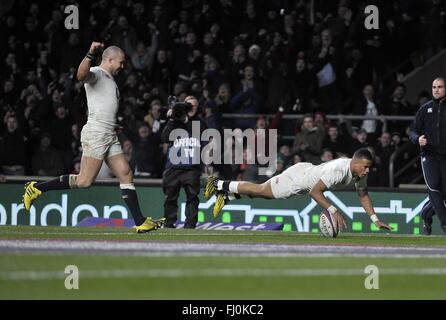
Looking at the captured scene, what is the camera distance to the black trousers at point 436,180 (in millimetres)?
18156

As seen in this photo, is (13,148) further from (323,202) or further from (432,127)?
(323,202)

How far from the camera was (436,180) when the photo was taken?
18.2m

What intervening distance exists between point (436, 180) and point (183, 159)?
13.4ft

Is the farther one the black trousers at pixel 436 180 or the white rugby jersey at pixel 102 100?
the black trousers at pixel 436 180

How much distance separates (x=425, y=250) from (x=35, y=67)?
14.9 m

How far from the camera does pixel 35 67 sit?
27.7m

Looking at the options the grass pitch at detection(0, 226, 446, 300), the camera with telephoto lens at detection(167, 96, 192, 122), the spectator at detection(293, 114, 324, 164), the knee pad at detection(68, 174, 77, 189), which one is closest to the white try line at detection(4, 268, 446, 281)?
→ the grass pitch at detection(0, 226, 446, 300)

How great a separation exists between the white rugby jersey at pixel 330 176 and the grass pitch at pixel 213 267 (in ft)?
2.48

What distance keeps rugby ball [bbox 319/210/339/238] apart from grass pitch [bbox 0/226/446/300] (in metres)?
0.30

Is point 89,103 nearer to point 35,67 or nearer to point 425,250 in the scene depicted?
point 425,250

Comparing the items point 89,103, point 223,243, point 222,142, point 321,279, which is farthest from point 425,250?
point 222,142

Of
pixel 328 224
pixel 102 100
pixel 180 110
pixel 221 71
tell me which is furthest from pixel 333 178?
pixel 221 71

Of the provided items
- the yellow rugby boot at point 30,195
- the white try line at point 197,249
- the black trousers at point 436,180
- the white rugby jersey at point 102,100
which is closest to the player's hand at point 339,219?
the white try line at point 197,249

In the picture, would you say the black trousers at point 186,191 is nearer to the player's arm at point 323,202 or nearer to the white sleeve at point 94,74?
the player's arm at point 323,202
